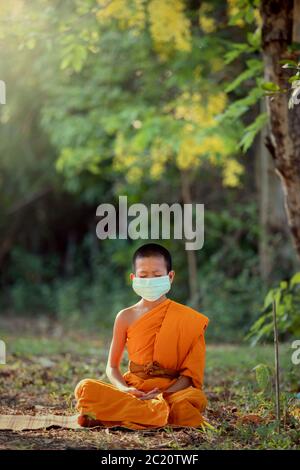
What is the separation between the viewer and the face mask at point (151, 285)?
4762 millimetres

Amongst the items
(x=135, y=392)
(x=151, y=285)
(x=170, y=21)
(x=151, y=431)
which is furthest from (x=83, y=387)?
(x=170, y=21)

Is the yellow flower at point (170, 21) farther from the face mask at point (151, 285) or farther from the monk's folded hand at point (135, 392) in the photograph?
the monk's folded hand at point (135, 392)

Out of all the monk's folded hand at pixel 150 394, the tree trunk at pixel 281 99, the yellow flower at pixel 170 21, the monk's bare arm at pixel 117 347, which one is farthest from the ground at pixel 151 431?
the yellow flower at pixel 170 21

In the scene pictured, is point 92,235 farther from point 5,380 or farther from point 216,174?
point 5,380

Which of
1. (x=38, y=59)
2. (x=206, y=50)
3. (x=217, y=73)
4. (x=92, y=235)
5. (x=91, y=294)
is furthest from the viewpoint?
(x=92, y=235)

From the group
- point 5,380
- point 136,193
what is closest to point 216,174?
point 136,193

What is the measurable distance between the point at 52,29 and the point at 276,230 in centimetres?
491

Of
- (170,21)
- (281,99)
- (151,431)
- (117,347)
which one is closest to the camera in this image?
(151,431)

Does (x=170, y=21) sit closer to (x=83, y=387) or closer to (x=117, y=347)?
(x=117, y=347)

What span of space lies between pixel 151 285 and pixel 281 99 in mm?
1934

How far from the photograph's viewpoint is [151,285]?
4.77 metres

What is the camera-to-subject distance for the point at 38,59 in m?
Result: 12.1

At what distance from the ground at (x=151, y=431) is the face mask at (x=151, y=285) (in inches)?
31.1

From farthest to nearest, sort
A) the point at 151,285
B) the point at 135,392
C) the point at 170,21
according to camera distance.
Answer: the point at 170,21 < the point at 151,285 < the point at 135,392
